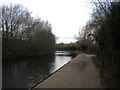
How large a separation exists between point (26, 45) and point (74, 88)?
3247cm

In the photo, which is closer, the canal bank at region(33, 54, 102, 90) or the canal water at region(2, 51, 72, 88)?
the canal bank at region(33, 54, 102, 90)

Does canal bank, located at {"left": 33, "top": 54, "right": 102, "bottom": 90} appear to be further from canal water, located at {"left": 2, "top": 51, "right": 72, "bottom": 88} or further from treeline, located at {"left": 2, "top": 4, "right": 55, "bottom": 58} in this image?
treeline, located at {"left": 2, "top": 4, "right": 55, "bottom": 58}

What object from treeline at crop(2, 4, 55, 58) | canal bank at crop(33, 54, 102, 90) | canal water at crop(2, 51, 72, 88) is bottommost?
canal water at crop(2, 51, 72, 88)

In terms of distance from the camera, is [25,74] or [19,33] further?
[19,33]

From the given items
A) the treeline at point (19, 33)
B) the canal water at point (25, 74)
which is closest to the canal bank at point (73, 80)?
the canal water at point (25, 74)

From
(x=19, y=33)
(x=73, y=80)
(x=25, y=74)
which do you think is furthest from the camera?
(x=19, y=33)

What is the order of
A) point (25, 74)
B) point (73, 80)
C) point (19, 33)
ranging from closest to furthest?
point (73, 80) → point (25, 74) → point (19, 33)

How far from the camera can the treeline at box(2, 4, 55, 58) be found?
33719 mm

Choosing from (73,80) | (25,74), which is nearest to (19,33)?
(25,74)

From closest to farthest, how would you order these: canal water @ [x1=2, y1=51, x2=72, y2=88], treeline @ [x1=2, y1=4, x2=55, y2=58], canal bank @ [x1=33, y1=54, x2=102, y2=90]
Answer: canal bank @ [x1=33, y1=54, x2=102, y2=90] → canal water @ [x1=2, y1=51, x2=72, y2=88] → treeline @ [x1=2, y1=4, x2=55, y2=58]

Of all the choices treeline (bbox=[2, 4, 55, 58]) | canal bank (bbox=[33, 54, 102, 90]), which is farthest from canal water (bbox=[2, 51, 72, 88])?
treeline (bbox=[2, 4, 55, 58])

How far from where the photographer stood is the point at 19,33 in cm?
3653

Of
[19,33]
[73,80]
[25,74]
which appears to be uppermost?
[19,33]

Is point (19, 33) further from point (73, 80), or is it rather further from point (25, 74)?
point (73, 80)
